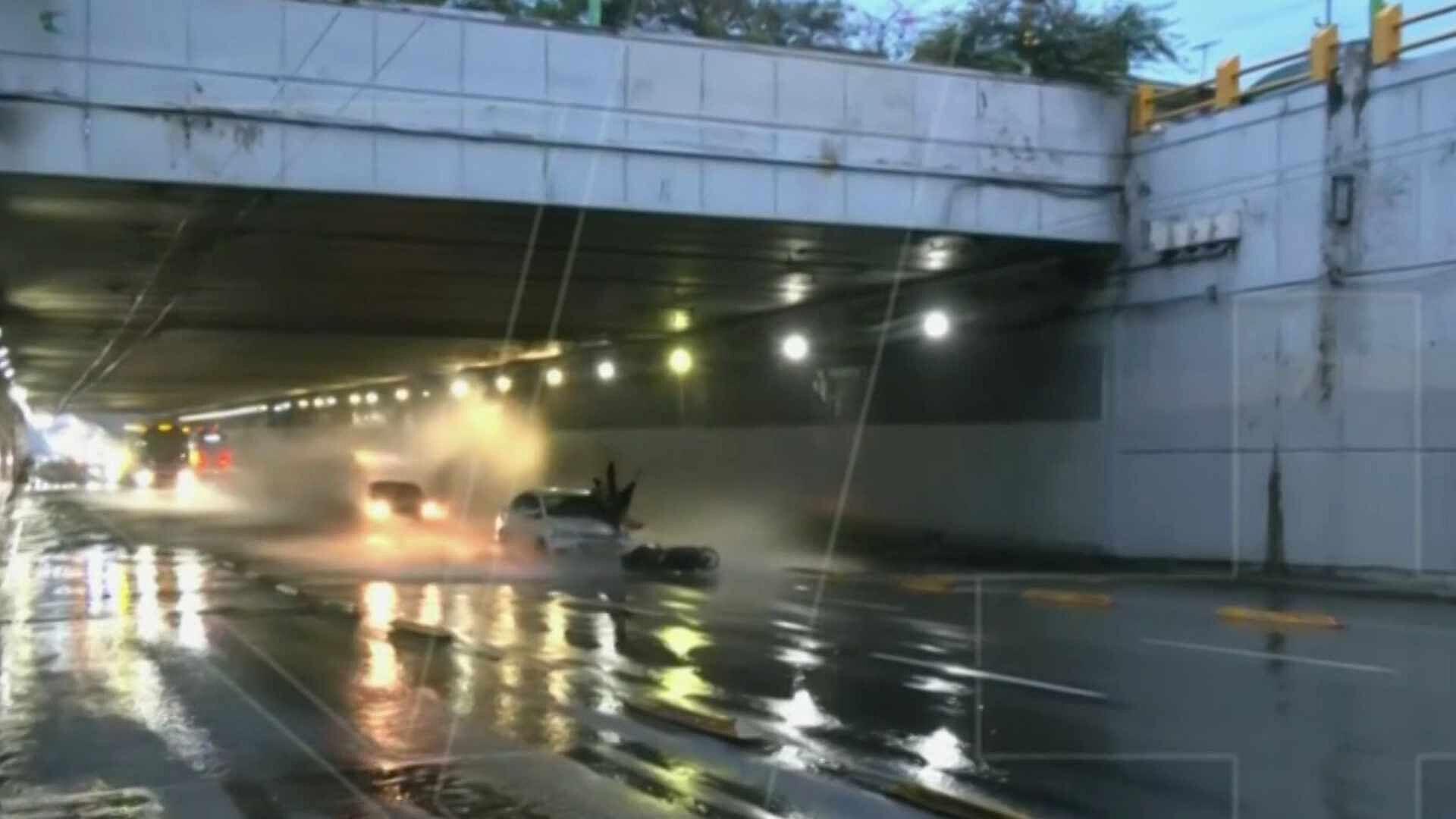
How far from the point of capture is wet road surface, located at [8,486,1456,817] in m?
8.79

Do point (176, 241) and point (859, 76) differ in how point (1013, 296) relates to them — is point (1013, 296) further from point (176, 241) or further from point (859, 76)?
point (176, 241)

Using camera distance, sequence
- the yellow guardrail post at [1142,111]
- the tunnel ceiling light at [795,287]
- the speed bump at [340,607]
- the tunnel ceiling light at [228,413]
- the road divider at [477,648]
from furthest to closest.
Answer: the tunnel ceiling light at [228,413] → the tunnel ceiling light at [795,287] → the yellow guardrail post at [1142,111] → the speed bump at [340,607] → the road divider at [477,648]

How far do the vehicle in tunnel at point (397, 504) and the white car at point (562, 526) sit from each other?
15.1 metres

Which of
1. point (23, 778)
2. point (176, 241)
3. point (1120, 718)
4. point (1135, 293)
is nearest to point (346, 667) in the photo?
point (23, 778)

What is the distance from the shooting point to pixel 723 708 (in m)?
12.0

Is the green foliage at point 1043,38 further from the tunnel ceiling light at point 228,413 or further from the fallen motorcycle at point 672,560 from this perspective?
the tunnel ceiling light at point 228,413

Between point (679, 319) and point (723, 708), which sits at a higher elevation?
point (679, 319)

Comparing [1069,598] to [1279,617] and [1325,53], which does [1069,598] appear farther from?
[1325,53]

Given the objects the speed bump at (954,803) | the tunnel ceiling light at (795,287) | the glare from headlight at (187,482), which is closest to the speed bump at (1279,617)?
the speed bump at (954,803)

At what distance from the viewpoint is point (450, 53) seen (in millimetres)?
20578

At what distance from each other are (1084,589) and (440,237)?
11141 millimetres

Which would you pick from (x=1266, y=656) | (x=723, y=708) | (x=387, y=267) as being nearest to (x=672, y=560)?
(x=387, y=267)

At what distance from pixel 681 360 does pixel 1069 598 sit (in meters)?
20.8

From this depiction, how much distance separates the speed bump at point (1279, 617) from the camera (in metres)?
17.4
